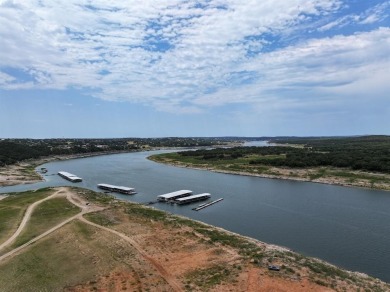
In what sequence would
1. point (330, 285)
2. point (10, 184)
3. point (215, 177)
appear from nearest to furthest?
1. point (330, 285)
2. point (10, 184)
3. point (215, 177)

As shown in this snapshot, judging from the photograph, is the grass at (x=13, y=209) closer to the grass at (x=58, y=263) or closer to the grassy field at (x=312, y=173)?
the grass at (x=58, y=263)

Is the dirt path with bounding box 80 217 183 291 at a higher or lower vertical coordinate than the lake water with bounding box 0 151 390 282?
higher

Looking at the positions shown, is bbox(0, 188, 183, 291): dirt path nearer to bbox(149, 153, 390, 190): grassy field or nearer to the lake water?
the lake water

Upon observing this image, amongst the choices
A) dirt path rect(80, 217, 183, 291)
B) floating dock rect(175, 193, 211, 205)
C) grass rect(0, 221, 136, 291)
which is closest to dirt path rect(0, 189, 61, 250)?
grass rect(0, 221, 136, 291)

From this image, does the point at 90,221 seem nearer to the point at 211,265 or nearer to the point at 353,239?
the point at 211,265

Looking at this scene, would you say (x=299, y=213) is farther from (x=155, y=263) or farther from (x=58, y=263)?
(x=58, y=263)

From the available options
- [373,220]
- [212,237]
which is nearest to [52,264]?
[212,237]

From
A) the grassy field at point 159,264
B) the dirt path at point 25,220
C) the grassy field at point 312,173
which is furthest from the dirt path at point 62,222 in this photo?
the grassy field at point 312,173
